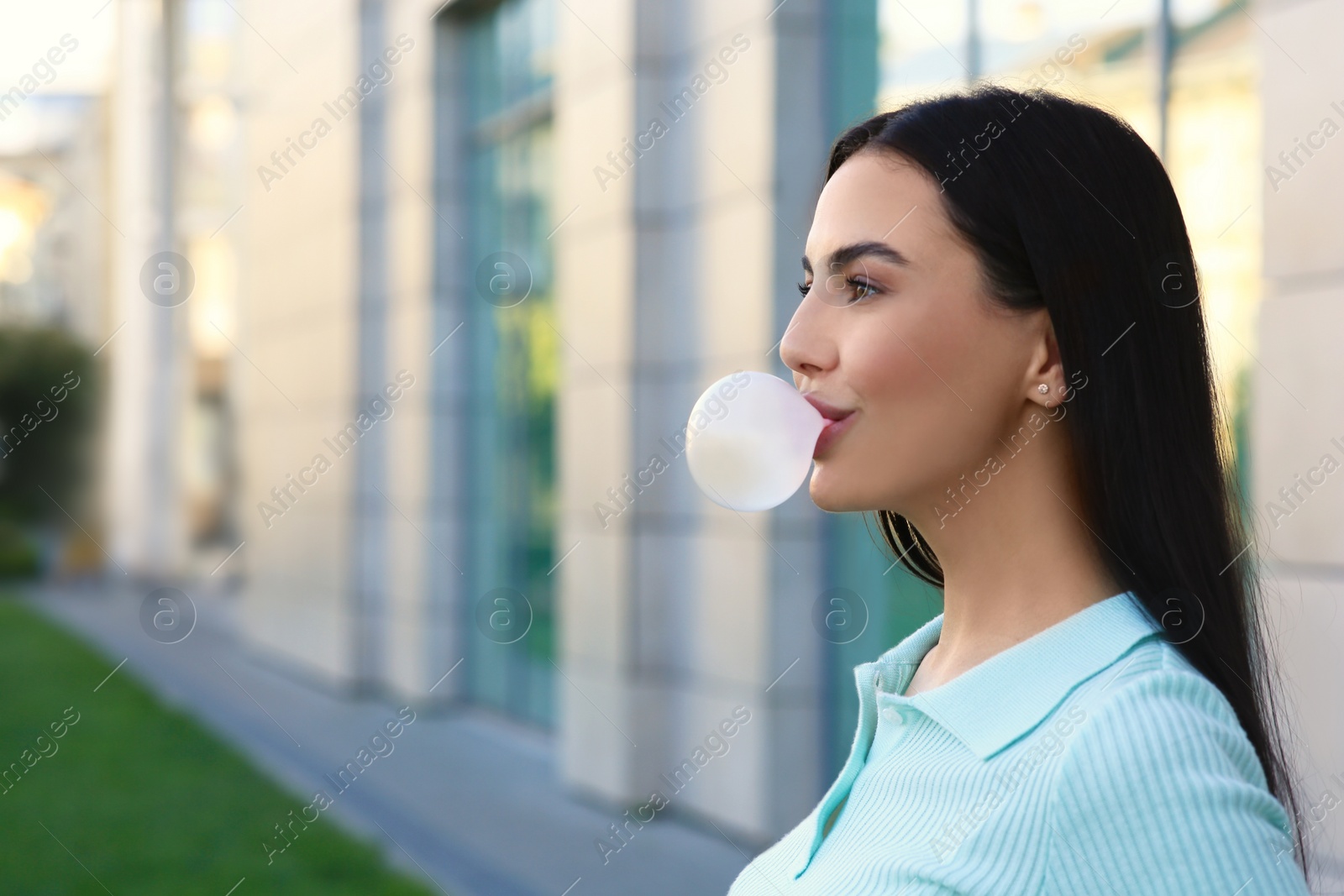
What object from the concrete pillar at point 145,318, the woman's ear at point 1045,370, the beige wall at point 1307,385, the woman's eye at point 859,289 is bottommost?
the concrete pillar at point 145,318

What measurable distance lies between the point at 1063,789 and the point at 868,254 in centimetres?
64

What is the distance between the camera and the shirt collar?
139 cm

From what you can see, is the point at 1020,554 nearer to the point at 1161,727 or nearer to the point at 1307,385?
the point at 1161,727

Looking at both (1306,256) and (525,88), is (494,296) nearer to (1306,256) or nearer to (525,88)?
(525,88)

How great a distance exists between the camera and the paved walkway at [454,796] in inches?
231

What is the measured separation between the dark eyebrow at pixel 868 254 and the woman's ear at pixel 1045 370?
0.17 m

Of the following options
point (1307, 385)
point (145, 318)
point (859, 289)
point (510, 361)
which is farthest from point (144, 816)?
point (145, 318)

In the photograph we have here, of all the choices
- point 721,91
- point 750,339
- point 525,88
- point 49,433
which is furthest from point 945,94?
point 49,433

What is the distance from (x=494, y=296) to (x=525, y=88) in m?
1.41

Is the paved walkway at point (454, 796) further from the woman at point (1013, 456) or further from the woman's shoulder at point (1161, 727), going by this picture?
the woman's shoulder at point (1161, 727)

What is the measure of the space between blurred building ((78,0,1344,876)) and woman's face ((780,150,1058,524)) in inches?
83.5

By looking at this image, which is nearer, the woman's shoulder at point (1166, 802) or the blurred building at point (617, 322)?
the woman's shoulder at point (1166, 802)

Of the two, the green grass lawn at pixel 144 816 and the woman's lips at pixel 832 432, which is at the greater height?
the woman's lips at pixel 832 432

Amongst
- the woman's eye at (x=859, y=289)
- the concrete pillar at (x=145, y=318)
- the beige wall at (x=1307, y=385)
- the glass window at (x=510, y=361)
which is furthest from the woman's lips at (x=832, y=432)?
the concrete pillar at (x=145, y=318)
